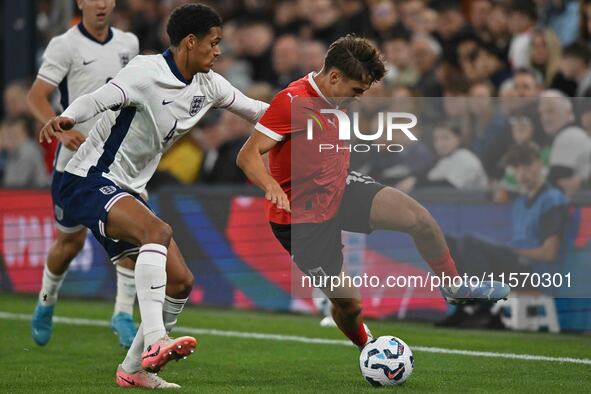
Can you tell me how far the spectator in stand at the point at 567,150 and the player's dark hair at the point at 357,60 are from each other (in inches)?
137

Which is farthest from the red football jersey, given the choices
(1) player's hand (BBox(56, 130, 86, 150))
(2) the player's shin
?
(1) player's hand (BBox(56, 130, 86, 150))

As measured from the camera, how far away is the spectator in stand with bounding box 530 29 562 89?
1298cm

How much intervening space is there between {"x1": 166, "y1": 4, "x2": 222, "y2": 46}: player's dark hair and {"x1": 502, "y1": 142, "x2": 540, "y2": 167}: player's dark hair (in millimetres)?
4062

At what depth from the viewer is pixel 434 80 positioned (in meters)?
13.8

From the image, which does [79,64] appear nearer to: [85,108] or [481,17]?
[85,108]

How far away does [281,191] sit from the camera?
7.39 metres

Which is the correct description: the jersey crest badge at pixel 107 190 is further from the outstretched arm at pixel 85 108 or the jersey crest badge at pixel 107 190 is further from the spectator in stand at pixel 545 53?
the spectator in stand at pixel 545 53

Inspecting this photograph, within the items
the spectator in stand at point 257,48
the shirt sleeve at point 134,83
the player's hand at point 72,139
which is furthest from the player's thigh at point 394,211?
the spectator in stand at point 257,48

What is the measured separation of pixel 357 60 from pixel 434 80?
620 cm

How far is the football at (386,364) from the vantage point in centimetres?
770

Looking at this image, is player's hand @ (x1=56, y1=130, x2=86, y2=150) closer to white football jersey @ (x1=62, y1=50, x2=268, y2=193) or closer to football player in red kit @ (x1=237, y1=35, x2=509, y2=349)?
white football jersey @ (x1=62, y1=50, x2=268, y2=193)

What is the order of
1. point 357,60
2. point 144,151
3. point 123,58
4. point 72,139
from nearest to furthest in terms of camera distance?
1. point 357,60
2. point 144,151
3. point 72,139
4. point 123,58

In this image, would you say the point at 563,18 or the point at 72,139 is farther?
the point at 563,18

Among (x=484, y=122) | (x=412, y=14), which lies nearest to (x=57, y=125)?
(x=484, y=122)
